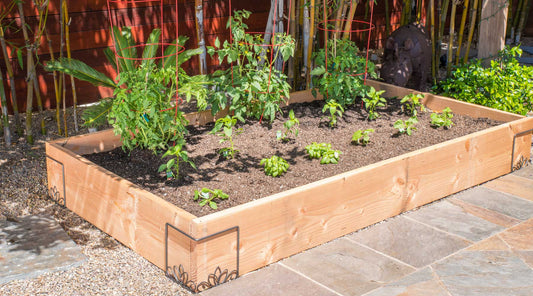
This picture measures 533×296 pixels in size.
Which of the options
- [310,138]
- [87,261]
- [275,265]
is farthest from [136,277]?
[310,138]

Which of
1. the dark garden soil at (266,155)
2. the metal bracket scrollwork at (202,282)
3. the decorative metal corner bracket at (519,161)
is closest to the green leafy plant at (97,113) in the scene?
the dark garden soil at (266,155)

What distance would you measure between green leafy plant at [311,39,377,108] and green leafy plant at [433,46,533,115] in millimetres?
1045

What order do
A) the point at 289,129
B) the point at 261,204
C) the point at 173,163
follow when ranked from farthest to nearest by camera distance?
the point at 289,129 → the point at 173,163 → the point at 261,204

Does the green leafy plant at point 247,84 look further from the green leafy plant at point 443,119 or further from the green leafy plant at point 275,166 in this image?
the green leafy plant at point 443,119

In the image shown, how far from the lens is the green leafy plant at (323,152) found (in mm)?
3900

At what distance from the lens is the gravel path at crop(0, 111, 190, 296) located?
9.91 ft

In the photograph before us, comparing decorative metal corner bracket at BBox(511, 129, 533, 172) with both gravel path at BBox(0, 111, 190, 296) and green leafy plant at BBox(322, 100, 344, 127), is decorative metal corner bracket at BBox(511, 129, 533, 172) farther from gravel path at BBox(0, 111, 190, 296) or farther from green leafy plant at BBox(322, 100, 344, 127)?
gravel path at BBox(0, 111, 190, 296)

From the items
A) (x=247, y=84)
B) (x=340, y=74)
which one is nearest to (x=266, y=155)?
(x=247, y=84)

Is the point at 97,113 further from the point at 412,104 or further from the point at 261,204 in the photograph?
the point at 412,104

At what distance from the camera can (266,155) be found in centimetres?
404

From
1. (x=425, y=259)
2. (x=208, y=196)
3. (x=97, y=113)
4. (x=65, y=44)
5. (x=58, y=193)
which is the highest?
(x=65, y=44)

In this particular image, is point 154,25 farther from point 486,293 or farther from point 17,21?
point 486,293

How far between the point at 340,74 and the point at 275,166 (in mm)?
1372

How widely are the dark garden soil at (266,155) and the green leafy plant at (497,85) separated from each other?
1.79 ft
